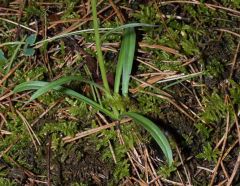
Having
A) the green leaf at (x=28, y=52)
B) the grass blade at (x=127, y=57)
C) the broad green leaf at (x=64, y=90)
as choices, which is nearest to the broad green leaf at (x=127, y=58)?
the grass blade at (x=127, y=57)

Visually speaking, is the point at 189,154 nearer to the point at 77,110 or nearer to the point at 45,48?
the point at 77,110

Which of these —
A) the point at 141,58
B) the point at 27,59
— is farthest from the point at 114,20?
the point at 27,59

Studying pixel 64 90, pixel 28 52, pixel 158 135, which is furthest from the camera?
pixel 28 52

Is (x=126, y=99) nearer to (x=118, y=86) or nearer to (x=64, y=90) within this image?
(x=118, y=86)

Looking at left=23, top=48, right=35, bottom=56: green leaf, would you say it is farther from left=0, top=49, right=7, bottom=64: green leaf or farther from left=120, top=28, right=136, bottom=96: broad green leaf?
left=120, top=28, right=136, bottom=96: broad green leaf

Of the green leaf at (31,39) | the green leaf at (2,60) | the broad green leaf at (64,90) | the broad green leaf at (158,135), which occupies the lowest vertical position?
the broad green leaf at (158,135)

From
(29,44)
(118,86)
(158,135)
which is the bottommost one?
(158,135)

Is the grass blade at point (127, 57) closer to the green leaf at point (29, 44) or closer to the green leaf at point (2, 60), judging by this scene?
the green leaf at point (29, 44)

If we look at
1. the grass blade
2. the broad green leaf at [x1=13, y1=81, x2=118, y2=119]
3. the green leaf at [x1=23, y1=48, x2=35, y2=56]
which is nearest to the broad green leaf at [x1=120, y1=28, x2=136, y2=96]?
the grass blade

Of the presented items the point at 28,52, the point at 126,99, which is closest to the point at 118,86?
the point at 126,99
